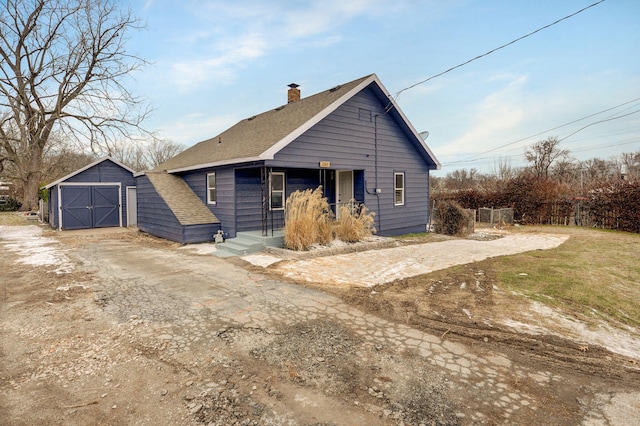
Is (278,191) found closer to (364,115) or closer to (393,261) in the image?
(364,115)

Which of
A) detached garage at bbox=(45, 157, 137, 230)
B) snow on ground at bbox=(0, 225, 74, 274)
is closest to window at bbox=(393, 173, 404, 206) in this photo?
snow on ground at bbox=(0, 225, 74, 274)

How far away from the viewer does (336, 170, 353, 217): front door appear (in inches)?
481

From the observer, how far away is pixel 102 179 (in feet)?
56.2

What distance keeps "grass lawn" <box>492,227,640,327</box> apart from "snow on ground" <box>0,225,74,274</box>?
9.28 m

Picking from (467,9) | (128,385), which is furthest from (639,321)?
(467,9)

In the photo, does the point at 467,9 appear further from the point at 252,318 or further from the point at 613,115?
the point at 613,115

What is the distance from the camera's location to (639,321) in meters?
4.36

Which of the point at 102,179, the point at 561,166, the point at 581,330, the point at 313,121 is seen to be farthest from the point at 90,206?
the point at 561,166

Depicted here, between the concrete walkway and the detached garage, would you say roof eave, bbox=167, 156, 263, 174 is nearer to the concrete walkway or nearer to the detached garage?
the concrete walkway

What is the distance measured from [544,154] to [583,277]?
3316 cm

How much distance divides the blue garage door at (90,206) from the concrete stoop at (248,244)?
10.8m

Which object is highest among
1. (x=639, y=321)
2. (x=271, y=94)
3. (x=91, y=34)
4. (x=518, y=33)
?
(x=91, y=34)

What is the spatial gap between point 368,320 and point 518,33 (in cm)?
815

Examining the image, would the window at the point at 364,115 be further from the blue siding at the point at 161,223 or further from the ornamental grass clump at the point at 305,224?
the blue siding at the point at 161,223
